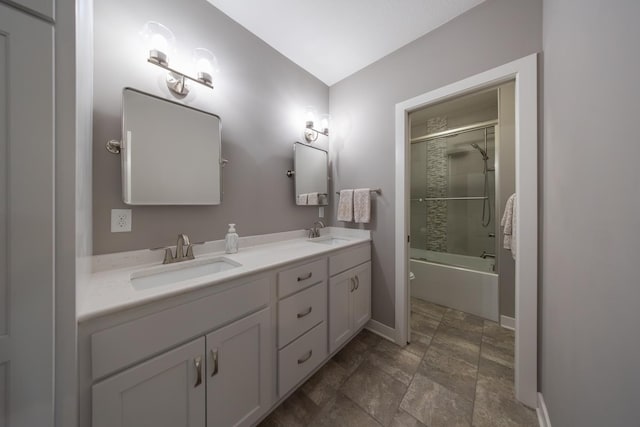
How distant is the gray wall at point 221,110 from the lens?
1.00 meters

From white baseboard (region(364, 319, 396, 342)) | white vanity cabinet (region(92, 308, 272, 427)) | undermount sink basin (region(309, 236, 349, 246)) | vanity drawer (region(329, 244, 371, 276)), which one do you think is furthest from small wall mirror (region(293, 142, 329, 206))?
white baseboard (region(364, 319, 396, 342))

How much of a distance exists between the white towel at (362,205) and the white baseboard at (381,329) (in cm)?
94

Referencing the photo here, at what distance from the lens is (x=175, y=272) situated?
1.09 meters

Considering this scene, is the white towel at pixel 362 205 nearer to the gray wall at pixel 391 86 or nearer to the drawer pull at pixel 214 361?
the gray wall at pixel 391 86

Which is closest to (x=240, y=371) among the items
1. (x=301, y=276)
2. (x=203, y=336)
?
(x=203, y=336)

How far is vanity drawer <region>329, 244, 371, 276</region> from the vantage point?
1.46 meters

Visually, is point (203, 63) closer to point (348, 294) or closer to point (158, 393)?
point (158, 393)

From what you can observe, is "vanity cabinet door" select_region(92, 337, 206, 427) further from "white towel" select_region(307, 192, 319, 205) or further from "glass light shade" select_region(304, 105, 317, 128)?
"glass light shade" select_region(304, 105, 317, 128)

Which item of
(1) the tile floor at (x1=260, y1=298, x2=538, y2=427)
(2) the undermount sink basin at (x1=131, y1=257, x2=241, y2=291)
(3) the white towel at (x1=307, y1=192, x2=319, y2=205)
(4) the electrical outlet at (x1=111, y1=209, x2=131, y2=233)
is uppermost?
(3) the white towel at (x1=307, y1=192, x2=319, y2=205)

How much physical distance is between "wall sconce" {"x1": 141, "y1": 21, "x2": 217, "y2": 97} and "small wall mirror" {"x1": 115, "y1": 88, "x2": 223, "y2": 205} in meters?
0.14

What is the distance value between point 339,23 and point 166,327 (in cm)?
208

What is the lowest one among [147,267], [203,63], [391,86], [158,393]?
[158,393]

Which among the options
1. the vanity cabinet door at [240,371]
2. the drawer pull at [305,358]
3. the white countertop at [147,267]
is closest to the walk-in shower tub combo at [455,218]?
the white countertop at [147,267]

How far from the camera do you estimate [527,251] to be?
3.86 ft
